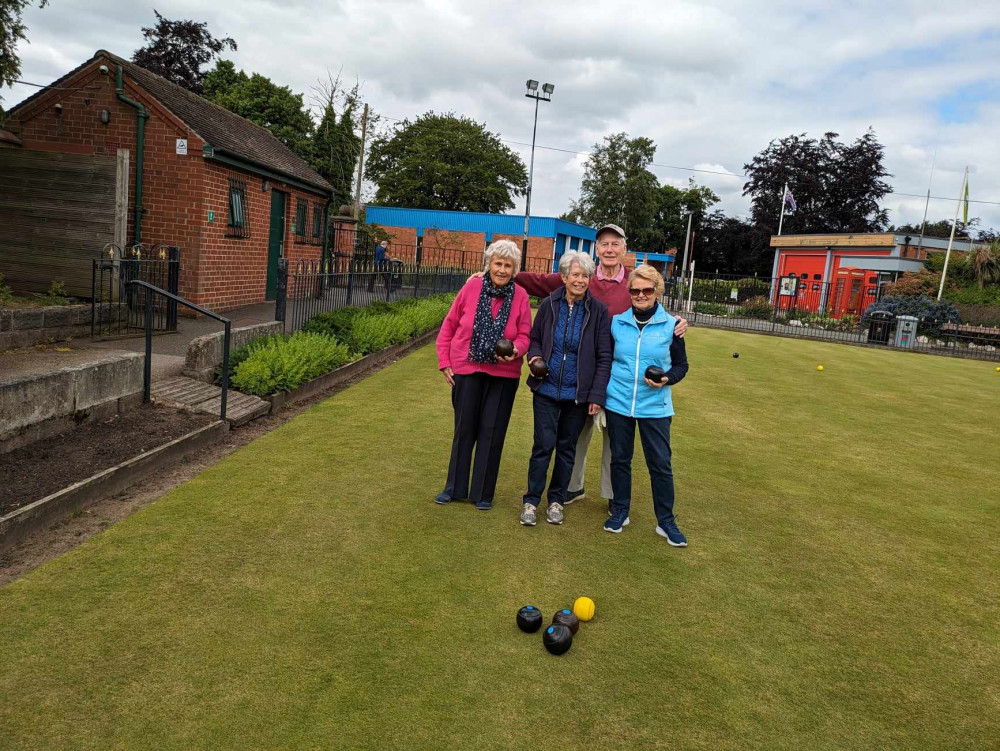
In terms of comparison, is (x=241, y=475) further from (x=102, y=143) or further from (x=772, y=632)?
(x=102, y=143)

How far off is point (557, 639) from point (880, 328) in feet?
78.3

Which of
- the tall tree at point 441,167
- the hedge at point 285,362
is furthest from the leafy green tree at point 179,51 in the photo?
the hedge at point 285,362

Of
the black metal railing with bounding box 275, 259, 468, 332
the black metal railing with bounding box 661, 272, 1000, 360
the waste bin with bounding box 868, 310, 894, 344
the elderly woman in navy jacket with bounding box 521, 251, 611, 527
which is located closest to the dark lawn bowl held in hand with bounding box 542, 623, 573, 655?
the elderly woman in navy jacket with bounding box 521, 251, 611, 527

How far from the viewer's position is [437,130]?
65.4m

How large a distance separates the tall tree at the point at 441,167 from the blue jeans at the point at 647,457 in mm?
61369

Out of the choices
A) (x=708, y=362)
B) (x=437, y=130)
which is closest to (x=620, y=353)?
(x=708, y=362)

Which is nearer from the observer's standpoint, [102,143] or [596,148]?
[102,143]

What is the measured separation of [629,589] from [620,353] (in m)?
1.58

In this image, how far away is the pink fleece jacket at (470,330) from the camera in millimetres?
5211

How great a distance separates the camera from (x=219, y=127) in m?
15.1

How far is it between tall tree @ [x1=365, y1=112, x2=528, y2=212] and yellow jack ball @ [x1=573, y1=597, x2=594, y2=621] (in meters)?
62.7

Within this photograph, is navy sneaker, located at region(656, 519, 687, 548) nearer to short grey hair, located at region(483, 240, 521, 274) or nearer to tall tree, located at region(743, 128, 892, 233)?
short grey hair, located at region(483, 240, 521, 274)

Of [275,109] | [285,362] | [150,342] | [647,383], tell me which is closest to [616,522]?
[647,383]

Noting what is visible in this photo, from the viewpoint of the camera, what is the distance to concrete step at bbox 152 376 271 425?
23.1 ft
